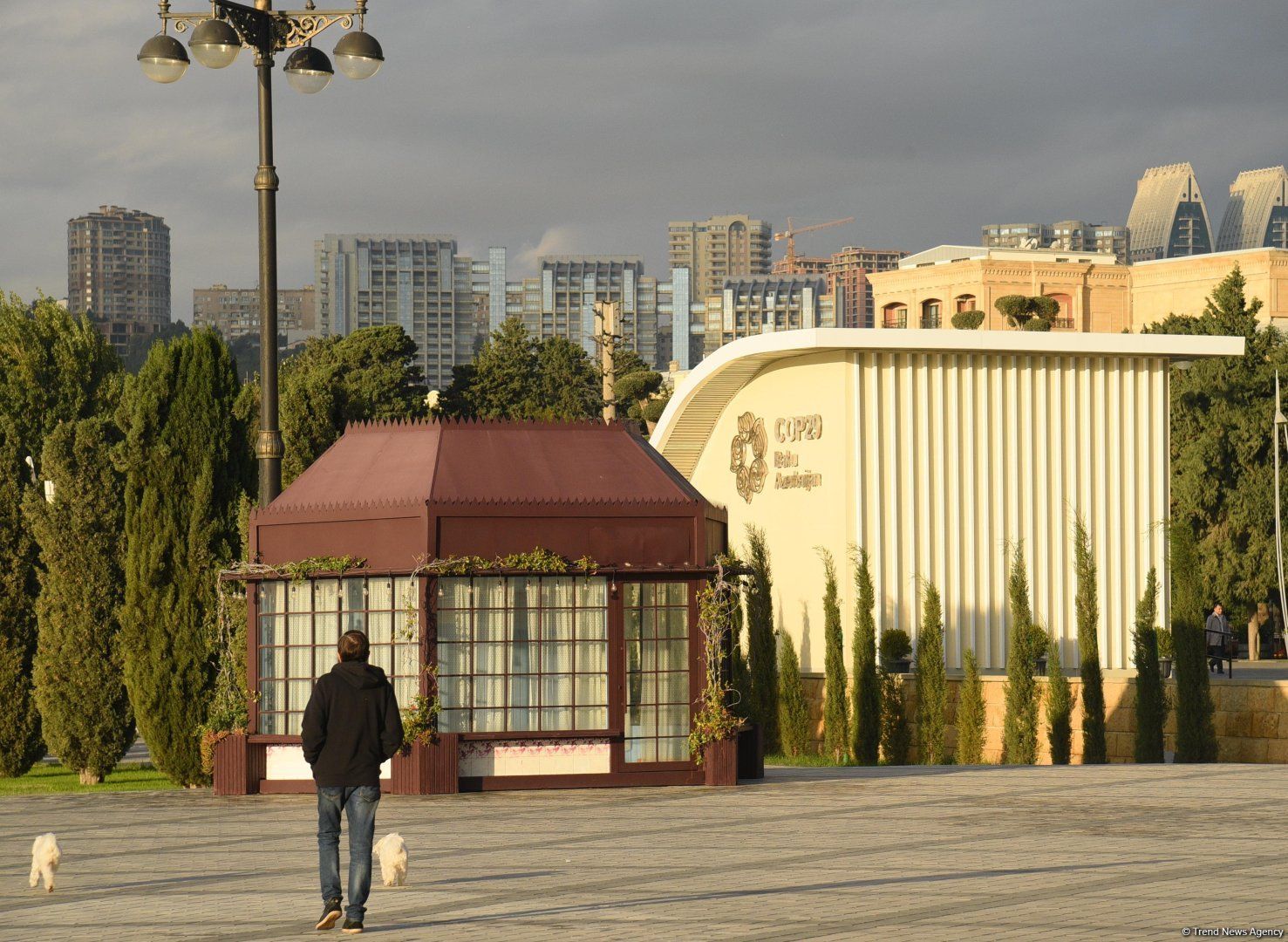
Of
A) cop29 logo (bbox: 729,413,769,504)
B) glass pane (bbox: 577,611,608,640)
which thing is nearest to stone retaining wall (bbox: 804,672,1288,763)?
cop29 logo (bbox: 729,413,769,504)

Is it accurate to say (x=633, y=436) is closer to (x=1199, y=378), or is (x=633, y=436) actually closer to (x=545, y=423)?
(x=545, y=423)

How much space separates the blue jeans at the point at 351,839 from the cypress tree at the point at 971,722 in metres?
16.6

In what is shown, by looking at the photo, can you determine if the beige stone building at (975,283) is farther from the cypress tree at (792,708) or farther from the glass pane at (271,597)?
the glass pane at (271,597)

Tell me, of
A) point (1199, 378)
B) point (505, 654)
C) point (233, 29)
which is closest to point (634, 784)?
point (505, 654)

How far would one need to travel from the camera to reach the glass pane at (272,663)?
17141 mm

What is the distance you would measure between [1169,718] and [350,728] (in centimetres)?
1800

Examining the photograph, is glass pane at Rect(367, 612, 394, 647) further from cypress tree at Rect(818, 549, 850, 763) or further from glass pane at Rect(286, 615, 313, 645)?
cypress tree at Rect(818, 549, 850, 763)

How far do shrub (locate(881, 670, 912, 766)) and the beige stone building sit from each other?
4556 cm

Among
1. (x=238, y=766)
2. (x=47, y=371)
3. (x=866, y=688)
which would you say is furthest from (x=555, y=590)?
(x=47, y=371)

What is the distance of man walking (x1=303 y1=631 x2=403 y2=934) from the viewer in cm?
1009

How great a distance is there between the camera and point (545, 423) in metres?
17.7

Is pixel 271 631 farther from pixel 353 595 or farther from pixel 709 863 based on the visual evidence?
pixel 709 863

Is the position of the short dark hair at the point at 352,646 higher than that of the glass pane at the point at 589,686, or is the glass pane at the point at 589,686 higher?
the short dark hair at the point at 352,646

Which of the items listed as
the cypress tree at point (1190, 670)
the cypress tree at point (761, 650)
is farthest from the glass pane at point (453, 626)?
the cypress tree at point (1190, 670)
